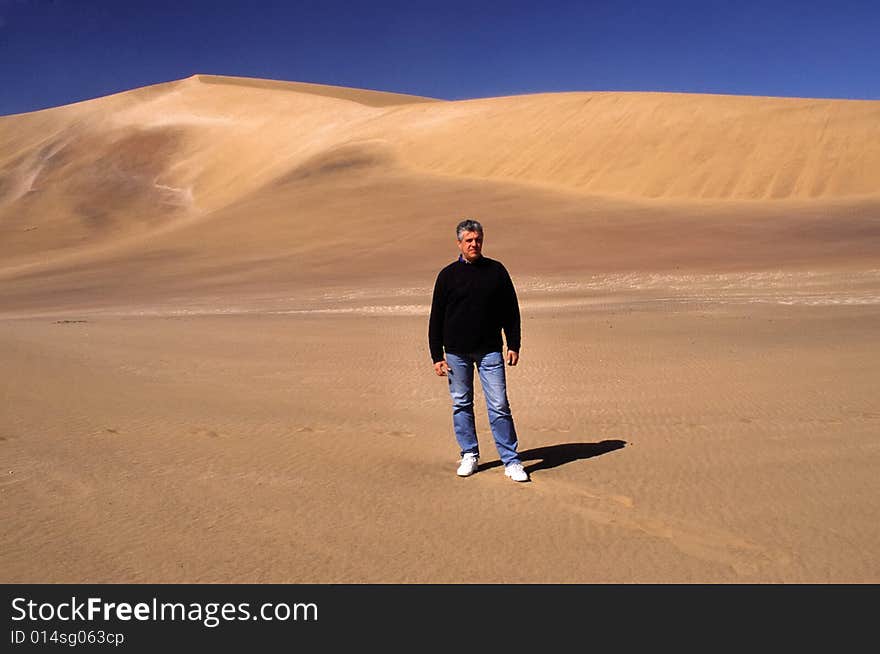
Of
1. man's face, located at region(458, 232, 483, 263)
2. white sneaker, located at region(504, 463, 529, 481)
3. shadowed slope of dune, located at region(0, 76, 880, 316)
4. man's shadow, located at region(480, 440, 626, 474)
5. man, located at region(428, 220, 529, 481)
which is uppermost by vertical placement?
shadowed slope of dune, located at region(0, 76, 880, 316)

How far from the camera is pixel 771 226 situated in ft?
86.0

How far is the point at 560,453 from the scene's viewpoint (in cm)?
609

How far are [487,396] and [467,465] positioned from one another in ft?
1.53

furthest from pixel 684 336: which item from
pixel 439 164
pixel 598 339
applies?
pixel 439 164

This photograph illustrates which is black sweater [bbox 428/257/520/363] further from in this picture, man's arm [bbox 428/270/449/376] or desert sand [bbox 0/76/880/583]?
desert sand [bbox 0/76/880/583]

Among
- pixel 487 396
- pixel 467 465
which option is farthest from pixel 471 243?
pixel 467 465

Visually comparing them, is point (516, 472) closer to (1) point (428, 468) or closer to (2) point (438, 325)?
(1) point (428, 468)

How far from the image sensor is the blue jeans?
534 cm

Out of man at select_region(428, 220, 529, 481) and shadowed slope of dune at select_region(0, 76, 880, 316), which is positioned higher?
shadowed slope of dune at select_region(0, 76, 880, 316)

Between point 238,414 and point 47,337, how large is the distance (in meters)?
6.48

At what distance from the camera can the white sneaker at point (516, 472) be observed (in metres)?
5.27

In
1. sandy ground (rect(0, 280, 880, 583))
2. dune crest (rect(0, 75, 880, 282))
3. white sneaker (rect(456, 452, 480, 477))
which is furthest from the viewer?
dune crest (rect(0, 75, 880, 282))

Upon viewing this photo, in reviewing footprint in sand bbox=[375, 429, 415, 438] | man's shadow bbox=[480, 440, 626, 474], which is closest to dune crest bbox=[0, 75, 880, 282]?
man's shadow bbox=[480, 440, 626, 474]
